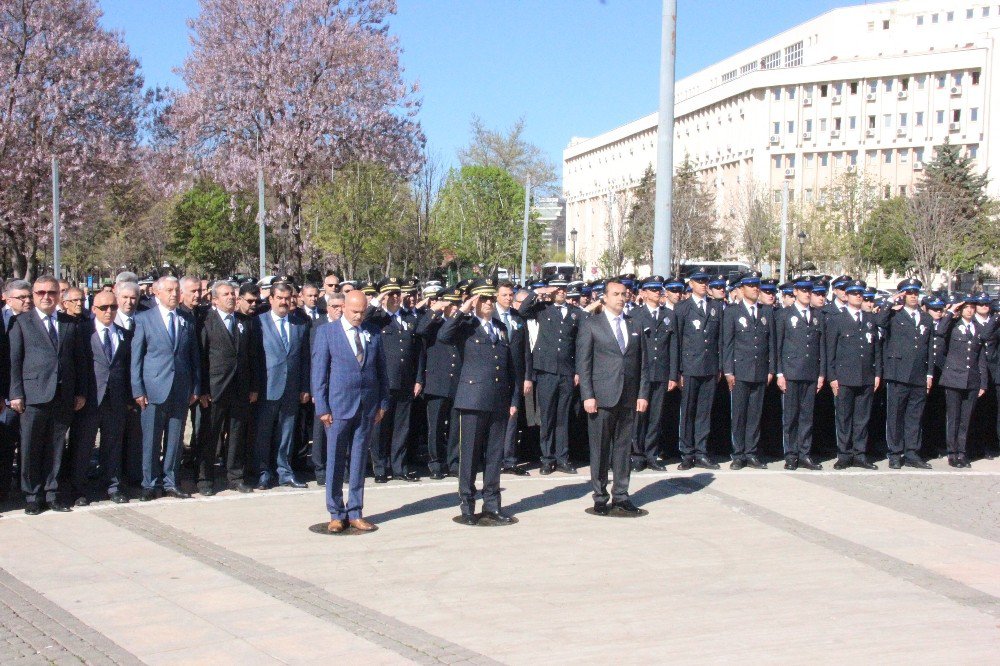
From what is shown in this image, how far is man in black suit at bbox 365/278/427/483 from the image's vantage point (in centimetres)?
1142

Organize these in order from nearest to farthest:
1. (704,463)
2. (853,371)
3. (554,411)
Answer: (554,411) < (704,463) < (853,371)

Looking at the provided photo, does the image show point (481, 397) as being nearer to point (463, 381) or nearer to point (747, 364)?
point (463, 381)

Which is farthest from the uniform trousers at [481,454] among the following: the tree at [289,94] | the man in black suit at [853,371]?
the tree at [289,94]

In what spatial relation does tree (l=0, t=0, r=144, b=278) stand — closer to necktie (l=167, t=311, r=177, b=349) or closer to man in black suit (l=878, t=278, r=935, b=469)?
necktie (l=167, t=311, r=177, b=349)

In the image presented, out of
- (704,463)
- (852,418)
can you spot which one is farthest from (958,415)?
(704,463)

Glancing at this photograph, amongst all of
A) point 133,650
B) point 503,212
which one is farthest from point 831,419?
point 503,212

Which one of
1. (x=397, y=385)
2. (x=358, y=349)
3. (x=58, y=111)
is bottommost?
(x=397, y=385)

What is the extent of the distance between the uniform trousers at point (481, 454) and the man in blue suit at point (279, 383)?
2281mm

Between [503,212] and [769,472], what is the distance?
34546mm

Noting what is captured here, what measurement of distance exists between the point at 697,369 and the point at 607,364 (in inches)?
116

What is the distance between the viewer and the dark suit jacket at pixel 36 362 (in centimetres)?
→ 948

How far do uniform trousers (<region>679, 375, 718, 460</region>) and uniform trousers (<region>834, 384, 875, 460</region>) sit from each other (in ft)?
5.28

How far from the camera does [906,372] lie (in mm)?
13172

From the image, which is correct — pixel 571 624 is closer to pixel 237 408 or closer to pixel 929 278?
pixel 237 408
